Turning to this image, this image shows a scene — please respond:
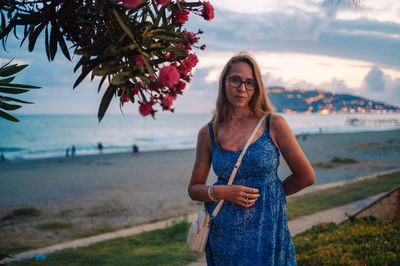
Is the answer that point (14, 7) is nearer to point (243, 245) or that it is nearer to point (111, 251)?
point (243, 245)

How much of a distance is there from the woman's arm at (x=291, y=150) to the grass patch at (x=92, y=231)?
6314 mm

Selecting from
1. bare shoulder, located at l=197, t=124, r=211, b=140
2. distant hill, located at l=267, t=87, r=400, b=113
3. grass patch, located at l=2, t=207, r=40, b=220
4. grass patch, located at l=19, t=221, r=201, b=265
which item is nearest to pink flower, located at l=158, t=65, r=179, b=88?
bare shoulder, located at l=197, t=124, r=211, b=140

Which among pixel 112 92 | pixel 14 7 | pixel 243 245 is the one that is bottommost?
pixel 243 245

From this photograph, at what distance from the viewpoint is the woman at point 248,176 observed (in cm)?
195

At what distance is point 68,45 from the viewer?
1918 millimetres

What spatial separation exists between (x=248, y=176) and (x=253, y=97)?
1.74ft

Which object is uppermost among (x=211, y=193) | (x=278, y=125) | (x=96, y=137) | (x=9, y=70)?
(x=9, y=70)

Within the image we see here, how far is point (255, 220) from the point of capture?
196cm

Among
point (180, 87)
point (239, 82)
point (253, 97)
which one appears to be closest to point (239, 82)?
point (239, 82)

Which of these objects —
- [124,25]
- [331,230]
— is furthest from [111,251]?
[124,25]

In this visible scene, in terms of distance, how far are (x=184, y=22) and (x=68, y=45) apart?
736 millimetres

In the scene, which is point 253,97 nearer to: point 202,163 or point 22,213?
point 202,163

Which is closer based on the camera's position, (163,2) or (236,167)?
(163,2)

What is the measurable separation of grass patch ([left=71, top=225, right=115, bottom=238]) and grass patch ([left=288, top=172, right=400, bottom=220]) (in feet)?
13.2
